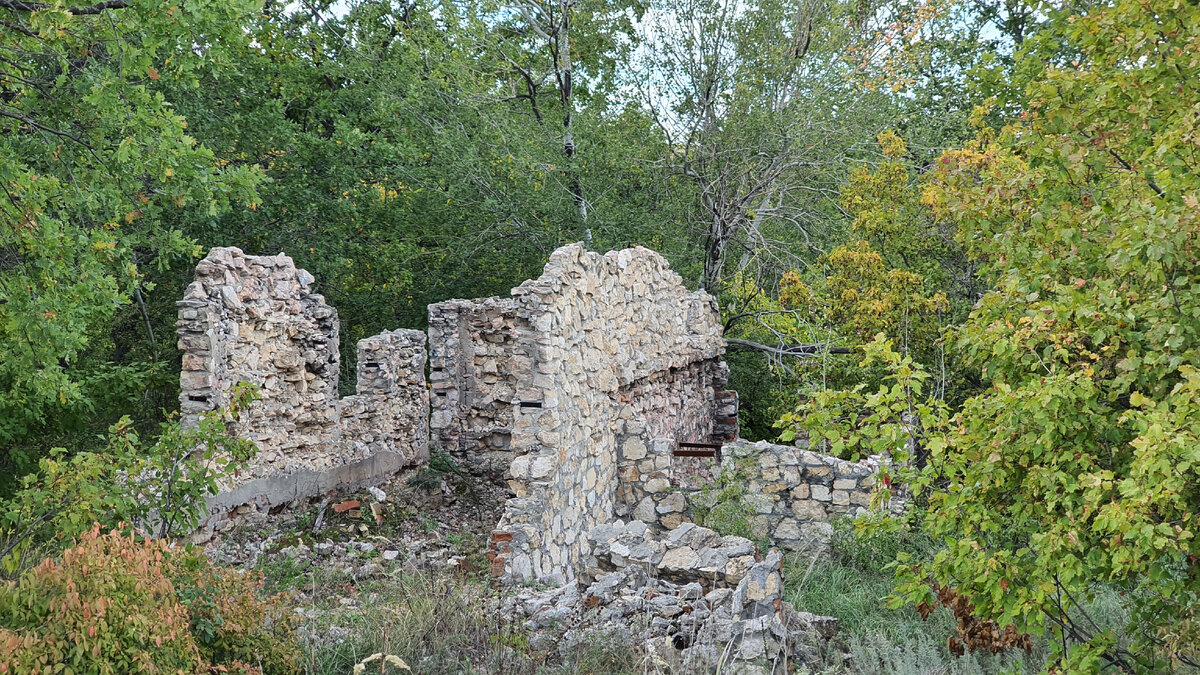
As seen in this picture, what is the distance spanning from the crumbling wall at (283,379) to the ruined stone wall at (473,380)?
85 centimetres

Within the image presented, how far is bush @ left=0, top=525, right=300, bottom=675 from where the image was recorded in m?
3.71

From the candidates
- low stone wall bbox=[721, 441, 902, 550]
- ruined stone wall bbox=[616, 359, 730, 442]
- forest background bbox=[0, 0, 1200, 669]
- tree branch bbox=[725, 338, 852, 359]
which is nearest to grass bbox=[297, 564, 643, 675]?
forest background bbox=[0, 0, 1200, 669]

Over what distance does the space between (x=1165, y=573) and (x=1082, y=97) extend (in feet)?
10.4

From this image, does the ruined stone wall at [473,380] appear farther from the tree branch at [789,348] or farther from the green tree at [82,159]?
the green tree at [82,159]

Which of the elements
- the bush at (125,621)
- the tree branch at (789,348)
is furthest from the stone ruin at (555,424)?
the bush at (125,621)

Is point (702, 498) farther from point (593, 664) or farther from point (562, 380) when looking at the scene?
point (593, 664)

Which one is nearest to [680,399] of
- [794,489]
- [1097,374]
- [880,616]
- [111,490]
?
[794,489]

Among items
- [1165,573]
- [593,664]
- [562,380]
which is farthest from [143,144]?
[1165,573]

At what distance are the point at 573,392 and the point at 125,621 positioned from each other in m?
4.35

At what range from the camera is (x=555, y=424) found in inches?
282

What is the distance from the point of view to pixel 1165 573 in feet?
13.5

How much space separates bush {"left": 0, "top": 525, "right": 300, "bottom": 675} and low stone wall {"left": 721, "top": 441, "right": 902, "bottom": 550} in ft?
18.2

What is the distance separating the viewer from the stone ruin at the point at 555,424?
675cm

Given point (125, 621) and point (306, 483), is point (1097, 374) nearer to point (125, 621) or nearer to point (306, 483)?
point (125, 621)
